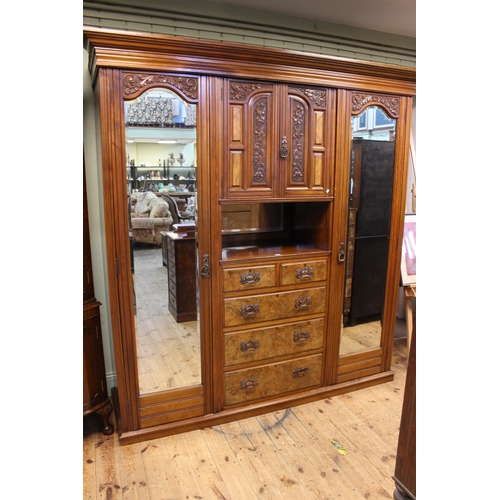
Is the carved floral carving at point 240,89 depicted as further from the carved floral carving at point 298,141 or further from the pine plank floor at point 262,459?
the pine plank floor at point 262,459

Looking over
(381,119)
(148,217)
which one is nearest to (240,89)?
(148,217)

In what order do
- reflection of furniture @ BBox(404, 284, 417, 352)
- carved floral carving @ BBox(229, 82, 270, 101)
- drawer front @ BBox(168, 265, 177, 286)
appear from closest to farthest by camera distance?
carved floral carving @ BBox(229, 82, 270, 101), drawer front @ BBox(168, 265, 177, 286), reflection of furniture @ BBox(404, 284, 417, 352)

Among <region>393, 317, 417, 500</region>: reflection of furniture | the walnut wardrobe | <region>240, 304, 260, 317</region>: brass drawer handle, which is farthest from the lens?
<region>240, 304, 260, 317</region>: brass drawer handle

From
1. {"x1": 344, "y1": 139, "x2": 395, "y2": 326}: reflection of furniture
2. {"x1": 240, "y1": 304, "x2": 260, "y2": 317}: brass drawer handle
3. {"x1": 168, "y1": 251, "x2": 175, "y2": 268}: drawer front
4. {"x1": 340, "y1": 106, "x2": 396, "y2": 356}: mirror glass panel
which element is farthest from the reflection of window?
{"x1": 168, "y1": 251, "x2": 175, "y2": 268}: drawer front

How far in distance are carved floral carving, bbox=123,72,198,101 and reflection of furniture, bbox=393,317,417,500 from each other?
5.58 feet

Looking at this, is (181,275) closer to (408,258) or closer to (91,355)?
(91,355)

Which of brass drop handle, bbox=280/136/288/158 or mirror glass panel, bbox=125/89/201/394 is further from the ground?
brass drop handle, bbox=280/136/288/158

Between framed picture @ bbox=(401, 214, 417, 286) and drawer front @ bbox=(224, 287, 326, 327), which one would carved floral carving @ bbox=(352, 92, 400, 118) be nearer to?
framed picture @ bbox=(401, 214, 417, 286)

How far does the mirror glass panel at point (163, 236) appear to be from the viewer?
6.46ft

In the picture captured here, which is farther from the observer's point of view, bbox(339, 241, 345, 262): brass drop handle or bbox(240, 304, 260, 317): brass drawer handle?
bbox(339, 241, 345, 262): brass drop handle

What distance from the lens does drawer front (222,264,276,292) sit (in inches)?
87.7

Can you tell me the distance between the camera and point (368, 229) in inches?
103

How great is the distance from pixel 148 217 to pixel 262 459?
143 cm
